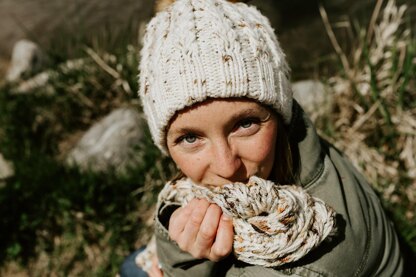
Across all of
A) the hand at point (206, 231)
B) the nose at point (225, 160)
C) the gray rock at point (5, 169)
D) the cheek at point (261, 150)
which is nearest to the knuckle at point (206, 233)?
the hand at point (206, 231)

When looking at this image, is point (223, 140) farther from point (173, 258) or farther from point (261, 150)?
point (173, 258)

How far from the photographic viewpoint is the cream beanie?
187 centimetres

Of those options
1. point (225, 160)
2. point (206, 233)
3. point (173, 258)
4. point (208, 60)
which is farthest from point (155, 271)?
point (208, 60)

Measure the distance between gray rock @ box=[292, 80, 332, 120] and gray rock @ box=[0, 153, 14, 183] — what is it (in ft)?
7.26

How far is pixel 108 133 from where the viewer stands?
151 inches

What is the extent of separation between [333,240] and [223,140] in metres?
0.62

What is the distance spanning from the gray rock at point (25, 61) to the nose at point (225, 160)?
10.7ft

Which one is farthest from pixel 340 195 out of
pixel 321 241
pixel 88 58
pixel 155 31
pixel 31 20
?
pixel 31 20

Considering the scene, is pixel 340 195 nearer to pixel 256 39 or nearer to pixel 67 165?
pixel 256 39

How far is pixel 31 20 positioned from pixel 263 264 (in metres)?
4.29

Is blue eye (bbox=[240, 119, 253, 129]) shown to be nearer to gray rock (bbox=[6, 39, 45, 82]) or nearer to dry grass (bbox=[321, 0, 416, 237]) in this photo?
dry grass (bbox=[321, 0, 416, 237])

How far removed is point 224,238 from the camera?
1.92 m

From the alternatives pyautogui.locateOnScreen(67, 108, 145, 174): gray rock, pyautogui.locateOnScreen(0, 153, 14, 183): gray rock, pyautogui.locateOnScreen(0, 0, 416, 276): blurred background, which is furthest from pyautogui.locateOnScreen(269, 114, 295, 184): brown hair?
pyautogui.locateOnScreen(0, 153, 14, 183): gray rock

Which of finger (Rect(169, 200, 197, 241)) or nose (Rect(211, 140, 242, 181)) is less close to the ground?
nose (Rect(211, 140, 242, 181))
